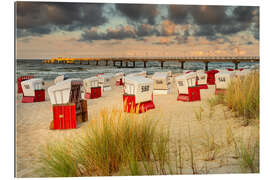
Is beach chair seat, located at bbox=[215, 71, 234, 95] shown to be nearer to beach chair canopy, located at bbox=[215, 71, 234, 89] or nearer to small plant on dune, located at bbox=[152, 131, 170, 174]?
beach chair canopy, located at bbox=[215, 71, 234, 89]

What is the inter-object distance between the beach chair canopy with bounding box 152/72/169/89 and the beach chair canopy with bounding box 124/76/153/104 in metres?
2.81

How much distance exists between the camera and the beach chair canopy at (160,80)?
8547mm

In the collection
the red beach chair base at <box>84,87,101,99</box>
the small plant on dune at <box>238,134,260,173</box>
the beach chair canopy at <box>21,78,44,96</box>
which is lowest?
the small plant on dune at <box>238,134,260,173</box>

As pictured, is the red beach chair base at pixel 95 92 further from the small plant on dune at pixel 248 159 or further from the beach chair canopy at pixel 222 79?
the small plant on dune at pixel 248 159

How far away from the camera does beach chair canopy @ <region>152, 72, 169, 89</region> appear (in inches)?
336

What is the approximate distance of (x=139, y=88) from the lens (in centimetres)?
550

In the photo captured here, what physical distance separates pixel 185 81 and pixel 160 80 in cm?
189

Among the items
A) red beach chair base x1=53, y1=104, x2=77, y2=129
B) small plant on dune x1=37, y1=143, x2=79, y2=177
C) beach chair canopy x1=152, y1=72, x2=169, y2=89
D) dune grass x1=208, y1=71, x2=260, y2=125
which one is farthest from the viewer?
beach chair canopy x1=152, y1=72, x2=169, y2=89

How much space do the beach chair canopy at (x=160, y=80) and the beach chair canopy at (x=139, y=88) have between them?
9.22 ft

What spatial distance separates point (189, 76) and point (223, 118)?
2.85 m

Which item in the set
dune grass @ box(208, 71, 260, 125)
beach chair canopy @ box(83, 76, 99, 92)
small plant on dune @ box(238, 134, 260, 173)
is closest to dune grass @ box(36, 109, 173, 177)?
small plant on dune @ box(238, 134, 260, 173)

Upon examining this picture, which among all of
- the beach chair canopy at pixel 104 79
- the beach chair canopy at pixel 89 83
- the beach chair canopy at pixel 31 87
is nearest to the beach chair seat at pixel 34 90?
the beach chair canopy at pixel 31 87
